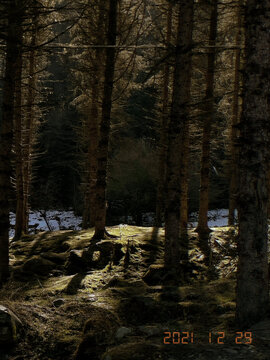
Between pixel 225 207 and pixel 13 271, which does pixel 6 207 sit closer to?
pixel 13 271

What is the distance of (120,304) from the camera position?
5.30 meters

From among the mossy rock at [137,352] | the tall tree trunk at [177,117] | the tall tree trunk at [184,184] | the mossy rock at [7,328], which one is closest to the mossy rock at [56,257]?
the tall tree trunk at [177,117]

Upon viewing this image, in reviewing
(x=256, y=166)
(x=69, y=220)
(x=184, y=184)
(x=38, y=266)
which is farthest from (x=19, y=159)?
(x=69, y=220)

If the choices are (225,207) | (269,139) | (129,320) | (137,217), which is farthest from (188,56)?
(225,207)

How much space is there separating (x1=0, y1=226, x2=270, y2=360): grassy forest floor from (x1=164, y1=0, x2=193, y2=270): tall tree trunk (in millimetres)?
627

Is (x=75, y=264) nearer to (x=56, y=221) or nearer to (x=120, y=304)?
(x=120, y=304)

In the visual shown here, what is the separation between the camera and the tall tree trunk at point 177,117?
717 cm

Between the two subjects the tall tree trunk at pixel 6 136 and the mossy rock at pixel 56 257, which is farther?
the mossy rock at pixel 56 257

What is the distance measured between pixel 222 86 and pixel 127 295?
41.5ft
